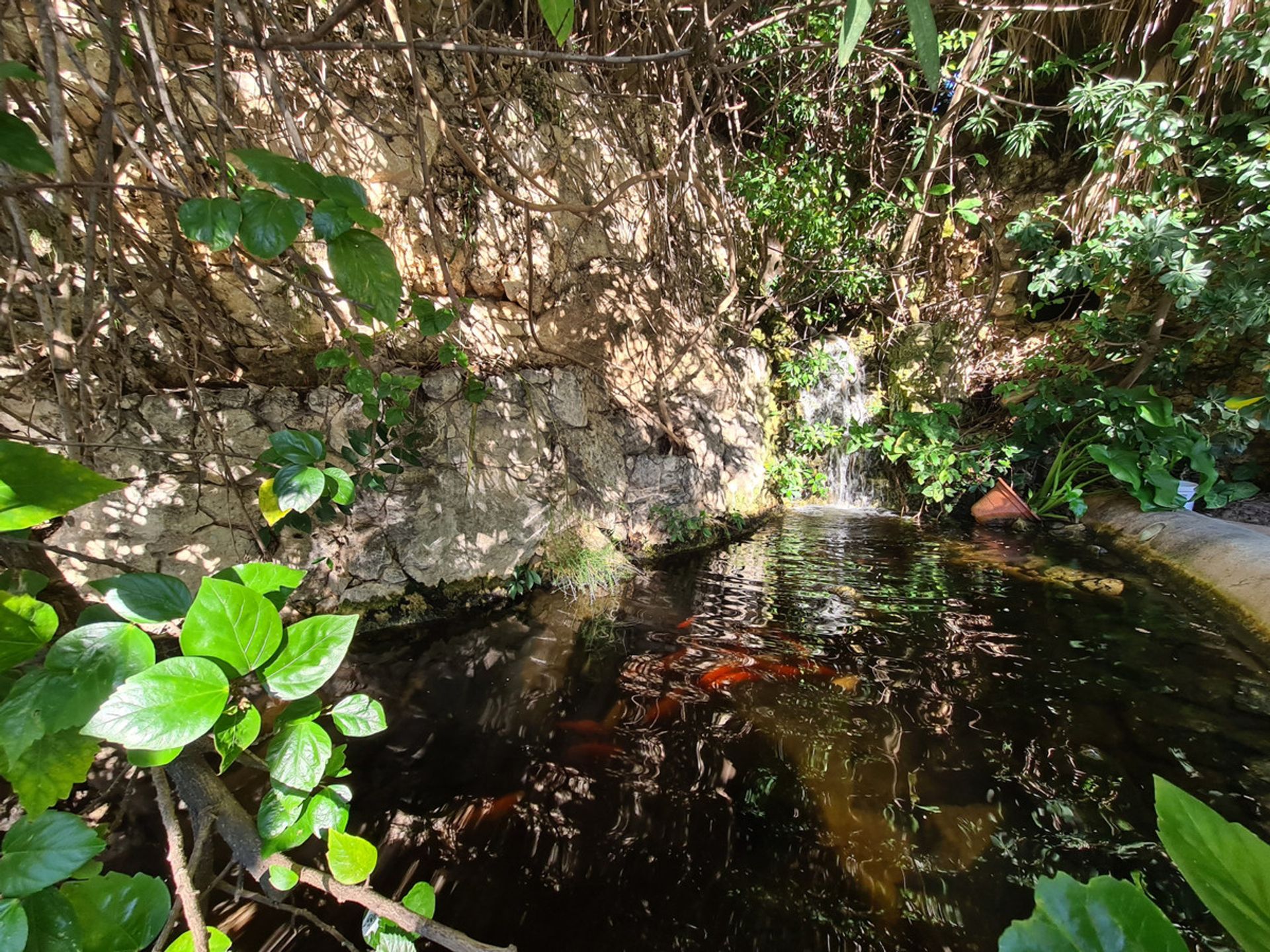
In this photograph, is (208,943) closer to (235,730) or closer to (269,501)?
(235,730)

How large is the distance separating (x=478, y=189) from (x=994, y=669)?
13.0ft

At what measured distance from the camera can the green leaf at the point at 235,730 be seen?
A: 0.58 meters

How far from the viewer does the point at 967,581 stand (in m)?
3.85

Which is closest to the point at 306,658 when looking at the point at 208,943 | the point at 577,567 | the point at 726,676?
the point at 208,943

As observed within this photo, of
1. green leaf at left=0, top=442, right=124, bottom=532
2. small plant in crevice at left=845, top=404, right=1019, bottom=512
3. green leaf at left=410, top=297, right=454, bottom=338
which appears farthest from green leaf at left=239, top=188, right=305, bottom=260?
small plant in crevice at left=845, top=404, right=1019, bottom=512

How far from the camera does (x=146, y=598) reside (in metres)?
0.61

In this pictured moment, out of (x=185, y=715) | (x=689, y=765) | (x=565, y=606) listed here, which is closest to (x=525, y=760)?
(x=689, y=765)

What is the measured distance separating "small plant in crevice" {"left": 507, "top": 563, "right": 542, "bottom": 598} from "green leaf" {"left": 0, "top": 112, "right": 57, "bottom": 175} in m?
3.09

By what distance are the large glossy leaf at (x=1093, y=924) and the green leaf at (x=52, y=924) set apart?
737 mm

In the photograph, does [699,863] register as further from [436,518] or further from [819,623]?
[436,518]

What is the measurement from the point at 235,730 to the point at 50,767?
0.14 metres

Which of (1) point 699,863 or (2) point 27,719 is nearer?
(2) point 27,719

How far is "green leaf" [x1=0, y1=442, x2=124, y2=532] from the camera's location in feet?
1.57

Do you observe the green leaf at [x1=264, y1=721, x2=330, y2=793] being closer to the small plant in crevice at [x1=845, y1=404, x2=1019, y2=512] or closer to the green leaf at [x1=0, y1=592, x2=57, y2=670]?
the green leaf at [x1=0, y1=592, x2=57, y2=670]
